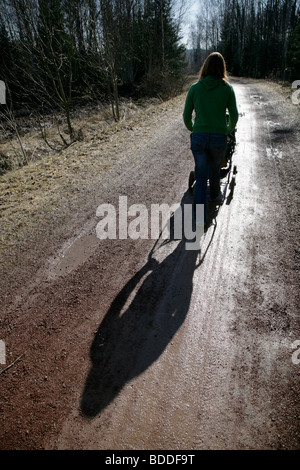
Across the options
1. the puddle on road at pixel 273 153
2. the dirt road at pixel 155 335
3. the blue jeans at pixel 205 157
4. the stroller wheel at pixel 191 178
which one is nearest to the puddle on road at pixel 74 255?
the dirt road at pixel 155 335

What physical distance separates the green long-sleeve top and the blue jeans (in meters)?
0.09

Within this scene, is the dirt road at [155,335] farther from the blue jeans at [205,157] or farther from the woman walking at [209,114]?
the woman walking at [209,114]

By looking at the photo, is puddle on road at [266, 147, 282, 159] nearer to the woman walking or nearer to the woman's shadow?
the woman walking

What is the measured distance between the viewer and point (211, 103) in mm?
3535

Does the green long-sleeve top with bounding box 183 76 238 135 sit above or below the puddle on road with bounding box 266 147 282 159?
above

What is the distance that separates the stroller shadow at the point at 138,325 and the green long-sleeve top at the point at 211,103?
1683mm

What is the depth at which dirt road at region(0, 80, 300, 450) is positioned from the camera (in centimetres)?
194

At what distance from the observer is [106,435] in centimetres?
191

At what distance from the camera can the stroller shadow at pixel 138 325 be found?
2.20 meters

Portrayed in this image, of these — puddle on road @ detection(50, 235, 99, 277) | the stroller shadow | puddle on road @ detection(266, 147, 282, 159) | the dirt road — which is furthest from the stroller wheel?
puddle on road @ detection(266, 147, 282, 159)
